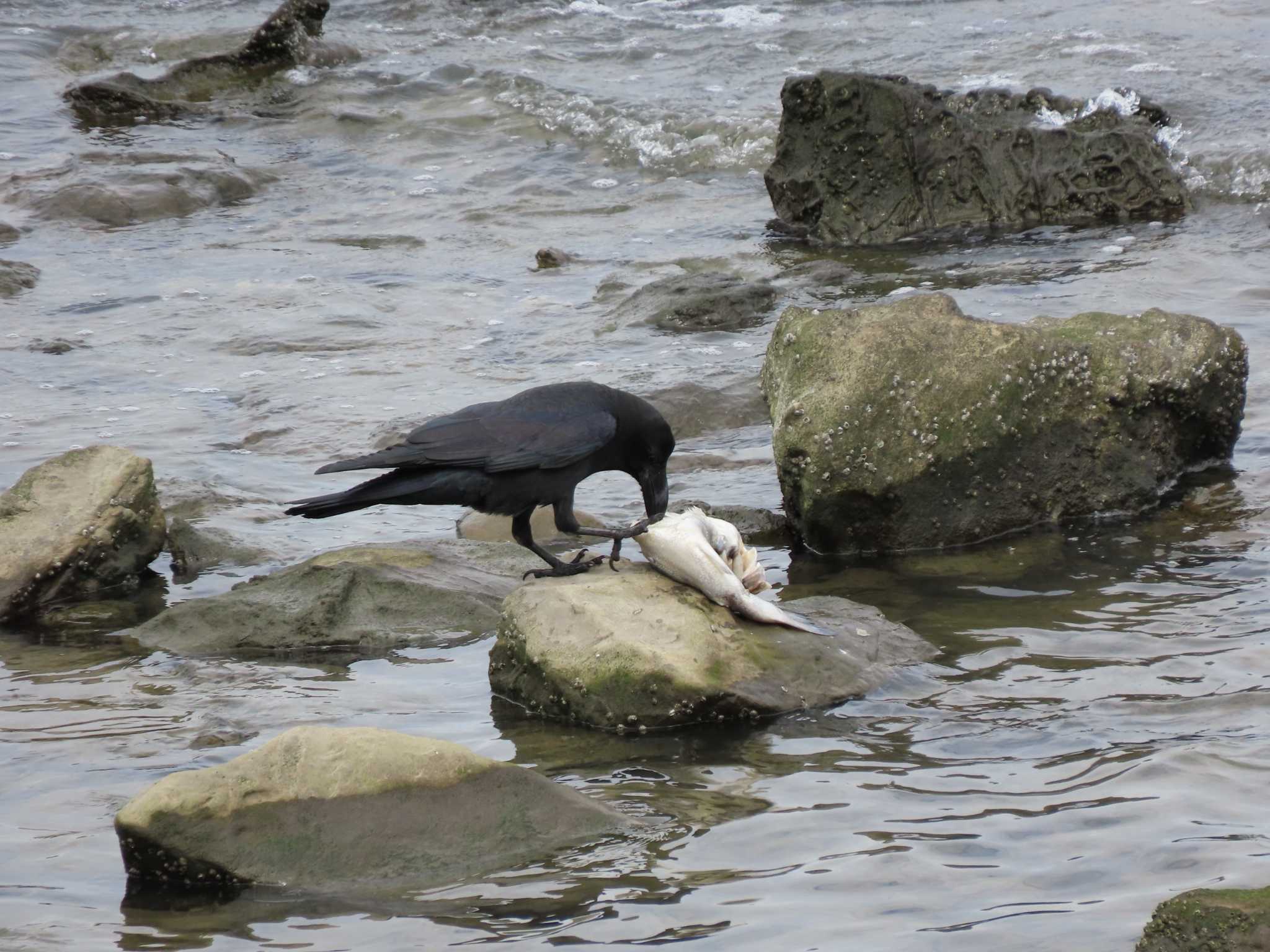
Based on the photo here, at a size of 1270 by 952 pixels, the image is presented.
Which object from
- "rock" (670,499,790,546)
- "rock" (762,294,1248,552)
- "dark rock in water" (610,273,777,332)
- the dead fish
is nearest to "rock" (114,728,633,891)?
the dead fish

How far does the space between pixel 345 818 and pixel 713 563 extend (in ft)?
5.57

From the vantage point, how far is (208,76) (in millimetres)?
17875

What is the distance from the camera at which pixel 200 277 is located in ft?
37.5

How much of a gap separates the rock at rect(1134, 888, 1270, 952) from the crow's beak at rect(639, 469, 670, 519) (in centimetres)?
363

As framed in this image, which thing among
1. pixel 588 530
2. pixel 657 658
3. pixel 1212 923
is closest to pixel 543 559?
pixel 588 530

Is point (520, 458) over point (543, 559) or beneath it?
over

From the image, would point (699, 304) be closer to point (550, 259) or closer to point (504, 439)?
point (550, 259)

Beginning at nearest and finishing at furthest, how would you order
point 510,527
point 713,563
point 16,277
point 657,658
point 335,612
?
point 657,658, point 713,563, point 335,612, point 510,527, point 16,277

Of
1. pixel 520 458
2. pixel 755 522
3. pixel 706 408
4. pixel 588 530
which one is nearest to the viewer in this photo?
pixel 520 458

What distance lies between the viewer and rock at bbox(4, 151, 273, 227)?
1312cm

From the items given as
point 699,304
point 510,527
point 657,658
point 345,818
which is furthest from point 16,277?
point 345,818

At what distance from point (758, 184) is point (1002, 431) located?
759 centimetres

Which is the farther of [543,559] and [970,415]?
[970,415]

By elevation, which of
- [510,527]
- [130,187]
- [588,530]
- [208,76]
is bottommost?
[510,527]
